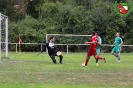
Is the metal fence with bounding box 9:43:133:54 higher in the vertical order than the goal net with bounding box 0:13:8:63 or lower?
lower

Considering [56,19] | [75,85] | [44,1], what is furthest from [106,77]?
[44,1]

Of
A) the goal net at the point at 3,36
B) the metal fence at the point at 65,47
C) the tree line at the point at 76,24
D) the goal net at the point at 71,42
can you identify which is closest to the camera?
the goal net at the point at 3,36

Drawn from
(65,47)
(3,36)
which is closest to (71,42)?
(65,47)

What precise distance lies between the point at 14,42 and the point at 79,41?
28.8ft

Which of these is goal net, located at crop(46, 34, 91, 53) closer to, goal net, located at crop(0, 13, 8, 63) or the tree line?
the tree line

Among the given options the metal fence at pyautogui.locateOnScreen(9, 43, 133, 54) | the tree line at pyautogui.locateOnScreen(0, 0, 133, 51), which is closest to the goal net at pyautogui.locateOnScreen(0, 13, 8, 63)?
the metal fence at pyautogui.locateOnScreen(9, 43, 133, 54)

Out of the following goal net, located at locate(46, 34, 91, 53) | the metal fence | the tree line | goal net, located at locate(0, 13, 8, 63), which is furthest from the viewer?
the tree line

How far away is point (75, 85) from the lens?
10711 millimetres

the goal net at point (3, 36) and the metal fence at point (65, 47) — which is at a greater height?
the goal net at point (3, 36)

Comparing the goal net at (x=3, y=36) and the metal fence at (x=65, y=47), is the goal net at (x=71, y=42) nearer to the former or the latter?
the metal fence at (x=65, y=47)

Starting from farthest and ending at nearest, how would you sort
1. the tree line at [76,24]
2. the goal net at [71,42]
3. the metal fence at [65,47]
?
the tree line at [76,24] → the metal fence at [65,47] → the goal net at [71,42]

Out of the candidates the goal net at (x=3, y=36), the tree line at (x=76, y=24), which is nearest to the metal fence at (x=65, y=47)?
the tree line at (x=76, y=24)

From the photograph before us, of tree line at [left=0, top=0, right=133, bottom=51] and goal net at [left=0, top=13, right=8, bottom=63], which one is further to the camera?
tree line at [left=0, top=0, right=133, bottom=51]

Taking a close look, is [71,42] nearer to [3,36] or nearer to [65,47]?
[65,47]
